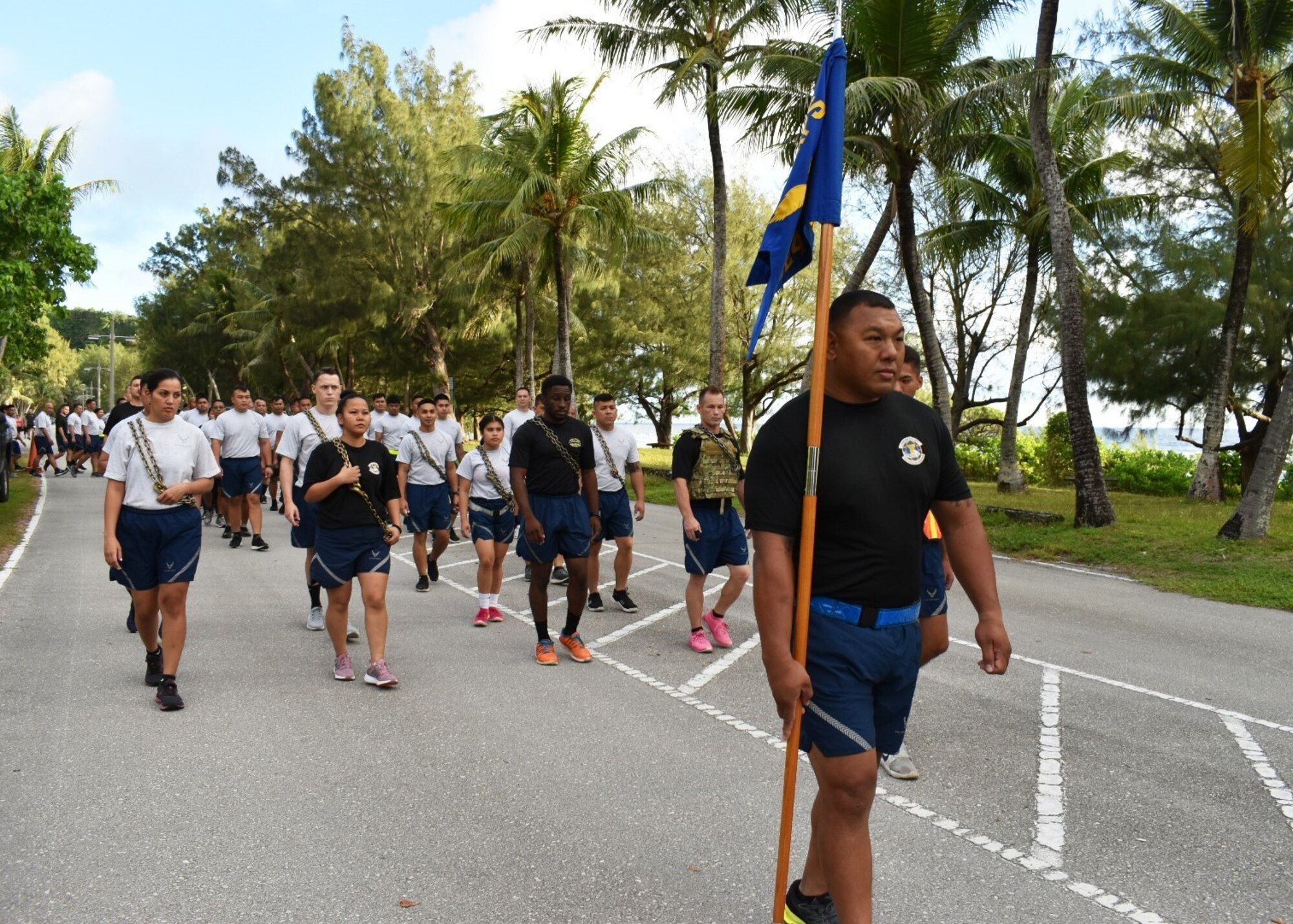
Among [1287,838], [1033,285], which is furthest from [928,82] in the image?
[1287,838]

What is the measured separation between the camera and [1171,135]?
76.9 feet

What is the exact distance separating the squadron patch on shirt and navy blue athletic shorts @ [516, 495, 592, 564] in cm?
441

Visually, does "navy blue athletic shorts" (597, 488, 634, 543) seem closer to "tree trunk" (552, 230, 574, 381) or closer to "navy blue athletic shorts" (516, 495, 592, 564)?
"navy blue athletic shorts" (516, 495, 592, 564)

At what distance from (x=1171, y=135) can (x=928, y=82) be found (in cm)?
995

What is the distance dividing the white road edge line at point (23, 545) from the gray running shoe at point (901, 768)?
29.4 feet

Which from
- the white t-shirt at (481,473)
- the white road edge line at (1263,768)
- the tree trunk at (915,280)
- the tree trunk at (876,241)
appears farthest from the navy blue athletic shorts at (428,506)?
the tree trunk at (876,241)

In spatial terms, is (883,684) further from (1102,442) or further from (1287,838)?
(1102,442)

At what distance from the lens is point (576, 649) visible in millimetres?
7297

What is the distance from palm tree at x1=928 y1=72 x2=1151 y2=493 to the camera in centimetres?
2186

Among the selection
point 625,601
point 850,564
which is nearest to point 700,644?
point 625,601

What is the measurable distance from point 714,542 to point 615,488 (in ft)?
6.82

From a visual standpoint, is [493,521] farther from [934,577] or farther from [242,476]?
[242,476]

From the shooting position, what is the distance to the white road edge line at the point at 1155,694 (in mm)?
5789

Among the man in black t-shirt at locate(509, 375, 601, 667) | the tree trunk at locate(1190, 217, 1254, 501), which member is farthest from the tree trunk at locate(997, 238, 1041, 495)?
the man in black t-shirt at locate(509, 375, 601, 667)
